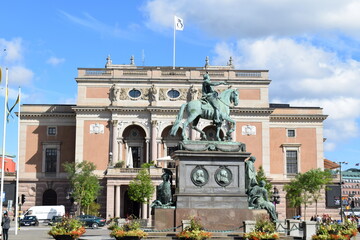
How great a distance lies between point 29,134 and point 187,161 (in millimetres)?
52823

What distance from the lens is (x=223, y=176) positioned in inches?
1043

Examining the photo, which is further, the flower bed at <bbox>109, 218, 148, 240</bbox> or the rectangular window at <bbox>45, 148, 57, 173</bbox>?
the rectangular window at <bbox>45, 148, 57, 173</bbox>

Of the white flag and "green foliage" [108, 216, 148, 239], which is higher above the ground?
the white flag

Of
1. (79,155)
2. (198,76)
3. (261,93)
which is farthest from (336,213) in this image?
→ (79,155)

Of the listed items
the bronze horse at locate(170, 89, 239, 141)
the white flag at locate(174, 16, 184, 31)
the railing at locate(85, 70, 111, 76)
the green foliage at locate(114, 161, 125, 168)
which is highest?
the white flag at locate(174, 16, 184, 31)

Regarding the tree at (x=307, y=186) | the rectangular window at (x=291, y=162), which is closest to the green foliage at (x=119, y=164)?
the tree at (x=307, y=186)

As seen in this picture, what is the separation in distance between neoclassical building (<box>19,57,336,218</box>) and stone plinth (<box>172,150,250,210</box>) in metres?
44.0

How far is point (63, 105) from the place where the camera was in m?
76.5

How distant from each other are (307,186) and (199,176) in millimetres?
45261

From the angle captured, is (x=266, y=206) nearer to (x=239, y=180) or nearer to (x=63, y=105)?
(x=239, y=180)

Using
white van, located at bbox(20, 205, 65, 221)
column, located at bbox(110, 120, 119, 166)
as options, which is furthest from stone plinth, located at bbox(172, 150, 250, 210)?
column, located at bbox(110, 120, 119, 166)

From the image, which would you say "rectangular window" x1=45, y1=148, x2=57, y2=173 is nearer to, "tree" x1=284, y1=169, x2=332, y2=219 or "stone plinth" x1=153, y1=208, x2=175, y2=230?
"tree" x1=284, y1=169, x2=332, y2=219

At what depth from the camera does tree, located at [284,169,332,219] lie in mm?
68500

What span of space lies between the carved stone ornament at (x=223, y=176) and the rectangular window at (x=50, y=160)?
51974 millimetres
